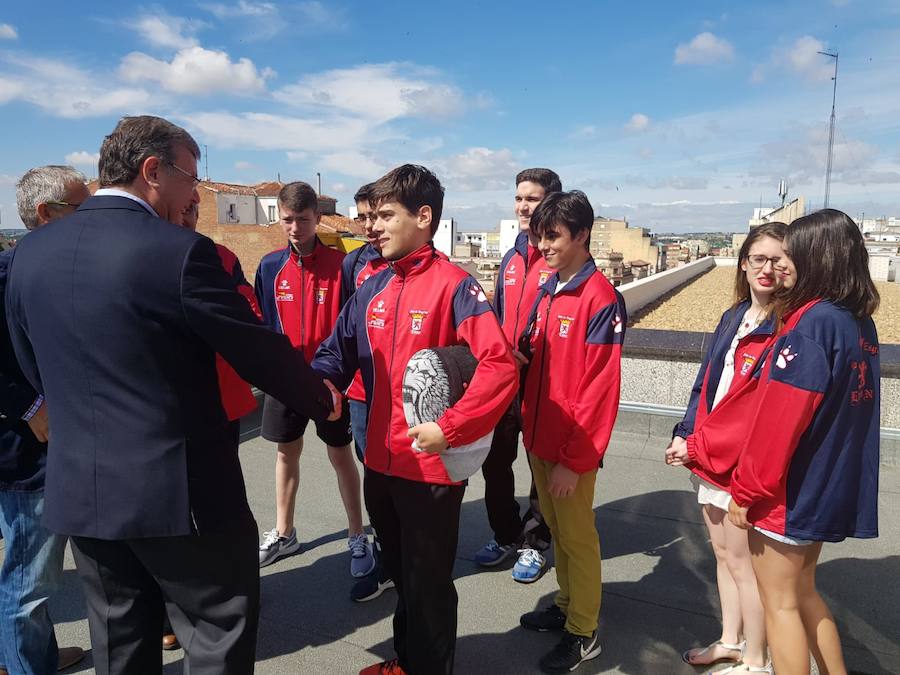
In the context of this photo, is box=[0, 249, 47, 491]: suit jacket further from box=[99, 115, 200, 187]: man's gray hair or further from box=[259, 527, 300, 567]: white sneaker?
box=[259, 527, 300, 567]: white sneaker

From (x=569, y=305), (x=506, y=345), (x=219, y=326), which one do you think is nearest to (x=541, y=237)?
(x=569, y=305)

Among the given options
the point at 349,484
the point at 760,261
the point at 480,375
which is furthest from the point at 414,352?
the point at 349,484

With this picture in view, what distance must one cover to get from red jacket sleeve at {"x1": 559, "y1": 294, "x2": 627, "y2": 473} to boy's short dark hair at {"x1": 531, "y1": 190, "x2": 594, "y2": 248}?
404 millimetres

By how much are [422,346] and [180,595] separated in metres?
1.09

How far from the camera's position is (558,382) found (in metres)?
2.78

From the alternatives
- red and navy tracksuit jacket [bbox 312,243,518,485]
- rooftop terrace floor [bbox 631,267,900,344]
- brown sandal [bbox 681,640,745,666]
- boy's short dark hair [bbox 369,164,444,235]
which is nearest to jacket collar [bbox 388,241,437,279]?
red and navy tracksuit jacket [bbox 312,243,518,485]

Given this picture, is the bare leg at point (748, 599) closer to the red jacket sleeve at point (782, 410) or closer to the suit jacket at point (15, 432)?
the red jacket sleeve at point (782, 410)

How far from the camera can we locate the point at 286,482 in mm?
3658

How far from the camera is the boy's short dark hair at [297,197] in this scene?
3512 millimetres

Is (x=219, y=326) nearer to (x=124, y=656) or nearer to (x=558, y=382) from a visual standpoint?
(x=124, y=656)

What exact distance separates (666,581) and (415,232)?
2356mm

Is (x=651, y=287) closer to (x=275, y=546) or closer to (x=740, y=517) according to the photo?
(x=275, y=546)

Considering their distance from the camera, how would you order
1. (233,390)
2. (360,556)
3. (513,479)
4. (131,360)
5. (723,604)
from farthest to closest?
(513,479) < (360,556) < (723,604) < (233,390) < (131,360)

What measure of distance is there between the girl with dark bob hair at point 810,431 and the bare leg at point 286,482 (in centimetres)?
244
